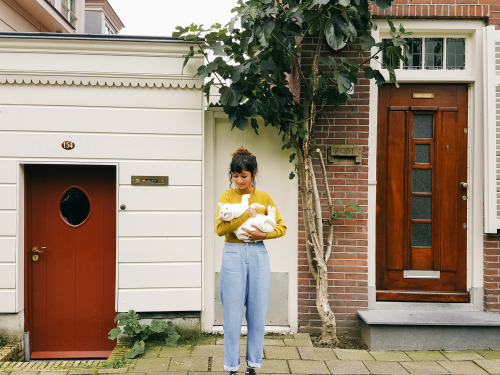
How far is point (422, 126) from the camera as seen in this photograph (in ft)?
18.2

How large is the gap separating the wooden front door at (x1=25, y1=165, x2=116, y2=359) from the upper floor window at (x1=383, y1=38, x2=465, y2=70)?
12.1 feet

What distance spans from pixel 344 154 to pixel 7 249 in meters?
3.68

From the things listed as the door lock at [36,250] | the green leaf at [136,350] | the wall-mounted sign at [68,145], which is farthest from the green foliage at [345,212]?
the door lock at [36,250]

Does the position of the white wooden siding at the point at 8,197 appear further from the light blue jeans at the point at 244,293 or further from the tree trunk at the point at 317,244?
the tree trunk at the point at 317,244

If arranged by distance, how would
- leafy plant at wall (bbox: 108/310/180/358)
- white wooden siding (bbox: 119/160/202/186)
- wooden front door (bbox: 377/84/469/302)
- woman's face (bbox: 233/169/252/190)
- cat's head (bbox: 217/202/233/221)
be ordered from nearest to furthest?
cat's head (bbox: 217/202/233/221), woman's face (bbox: 233/169/252/190), leafy plant at wall (bbox: 108/310/180/358), white wooden siding (bbox: 119/160/202/186), wooden front door (bbox: 377/84/469/302)

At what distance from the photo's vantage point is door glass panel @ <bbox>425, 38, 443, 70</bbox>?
554 cm

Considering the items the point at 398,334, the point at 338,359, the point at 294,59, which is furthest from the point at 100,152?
the point at 398,334

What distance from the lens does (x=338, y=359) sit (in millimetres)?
4602

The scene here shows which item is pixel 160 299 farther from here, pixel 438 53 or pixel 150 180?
pixel 438 53

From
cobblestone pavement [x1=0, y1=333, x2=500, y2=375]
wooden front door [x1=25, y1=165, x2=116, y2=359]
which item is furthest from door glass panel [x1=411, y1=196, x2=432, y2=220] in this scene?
wooden front door [x1=25, y1=165, x2=116, y2=359]

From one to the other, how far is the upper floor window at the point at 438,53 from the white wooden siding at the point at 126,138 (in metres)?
2.53

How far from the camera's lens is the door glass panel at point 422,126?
18.2 feet

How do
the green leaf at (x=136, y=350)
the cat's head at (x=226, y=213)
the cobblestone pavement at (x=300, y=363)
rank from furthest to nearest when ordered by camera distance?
the green leaf at (x=136, y=350)
the cobblestone pavement at (x=300, y=363)
the cat's head at (x=226, y=213)

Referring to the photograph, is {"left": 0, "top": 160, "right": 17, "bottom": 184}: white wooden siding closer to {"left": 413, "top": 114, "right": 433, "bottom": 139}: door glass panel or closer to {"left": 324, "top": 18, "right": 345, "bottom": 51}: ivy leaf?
{"left": 324, "top": 18, "right": 345, "bottom": 51}: ivy leaf
